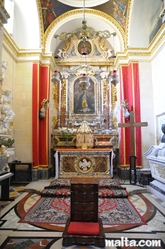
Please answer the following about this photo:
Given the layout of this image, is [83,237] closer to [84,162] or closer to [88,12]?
[84,162]

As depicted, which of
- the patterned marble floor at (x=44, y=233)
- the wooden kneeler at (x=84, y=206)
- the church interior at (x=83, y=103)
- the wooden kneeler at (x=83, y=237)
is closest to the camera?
the wooden kneeler at (x=83, y=237)

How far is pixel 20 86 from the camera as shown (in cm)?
802

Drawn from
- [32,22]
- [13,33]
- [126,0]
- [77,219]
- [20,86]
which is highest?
[126,0]

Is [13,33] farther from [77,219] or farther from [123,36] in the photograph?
[77,219]

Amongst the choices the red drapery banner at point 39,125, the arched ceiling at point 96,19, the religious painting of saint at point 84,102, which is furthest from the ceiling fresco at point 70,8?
the religious painting of saint at point 84,102

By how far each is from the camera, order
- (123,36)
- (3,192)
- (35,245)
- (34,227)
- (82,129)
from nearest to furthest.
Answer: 1. (35,245)
2. (34,227)
3. (3,192)
4. (82,129)
5. (123,36)

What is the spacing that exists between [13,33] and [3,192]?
6610 millimetres

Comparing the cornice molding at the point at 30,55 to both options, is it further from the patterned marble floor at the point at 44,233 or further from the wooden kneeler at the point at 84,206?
the wooden kneeler at the point at 84,206

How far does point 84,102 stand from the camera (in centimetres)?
892

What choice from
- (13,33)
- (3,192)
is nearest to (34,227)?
(3,192)

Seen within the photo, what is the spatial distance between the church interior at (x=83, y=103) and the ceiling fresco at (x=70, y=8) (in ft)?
0.13

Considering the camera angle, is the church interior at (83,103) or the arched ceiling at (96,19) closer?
the church interior at (83,103)

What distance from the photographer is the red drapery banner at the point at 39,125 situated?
25.5ft

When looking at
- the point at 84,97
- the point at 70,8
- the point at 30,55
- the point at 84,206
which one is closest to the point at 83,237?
the point at 84,206
